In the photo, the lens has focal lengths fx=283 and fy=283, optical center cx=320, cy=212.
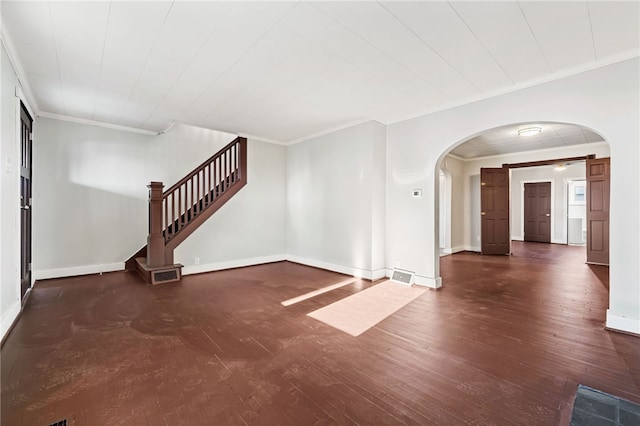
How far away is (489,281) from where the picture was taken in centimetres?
488

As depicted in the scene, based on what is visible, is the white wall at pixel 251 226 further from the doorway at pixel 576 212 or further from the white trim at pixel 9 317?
the doorway at pixel 576 212

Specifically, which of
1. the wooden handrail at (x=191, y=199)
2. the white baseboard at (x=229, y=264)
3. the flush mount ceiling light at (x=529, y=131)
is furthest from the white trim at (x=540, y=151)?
the wooden handrail at (x=191, y=199)

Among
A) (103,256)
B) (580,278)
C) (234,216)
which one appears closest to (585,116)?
(580,278)

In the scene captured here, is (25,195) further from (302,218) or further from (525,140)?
(525,140)

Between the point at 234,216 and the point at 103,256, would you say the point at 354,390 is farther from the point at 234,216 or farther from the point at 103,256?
the point at 103,256

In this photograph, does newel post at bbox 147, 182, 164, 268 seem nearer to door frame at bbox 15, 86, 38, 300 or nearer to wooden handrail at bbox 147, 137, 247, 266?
wooden handrail at bbox 147, 137, 247, 266

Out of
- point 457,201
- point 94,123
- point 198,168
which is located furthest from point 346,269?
point 94,123

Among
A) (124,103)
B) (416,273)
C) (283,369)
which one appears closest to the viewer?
(283,369)

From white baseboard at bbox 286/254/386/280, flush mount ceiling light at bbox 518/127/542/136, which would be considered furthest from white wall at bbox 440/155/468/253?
white baseboard at bbox 286/254/386/280

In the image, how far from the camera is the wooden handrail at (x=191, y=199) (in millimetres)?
4914

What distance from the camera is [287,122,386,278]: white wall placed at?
4988 millimetres

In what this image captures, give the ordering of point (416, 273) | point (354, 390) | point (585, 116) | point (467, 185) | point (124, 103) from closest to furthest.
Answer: point (354, 390)
point (585, 116)
point (124, 103)
point (416, 273)
point (467, 185)

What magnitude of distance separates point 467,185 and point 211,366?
28.1ft

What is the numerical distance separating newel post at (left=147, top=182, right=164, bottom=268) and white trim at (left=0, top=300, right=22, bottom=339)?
172 cm
